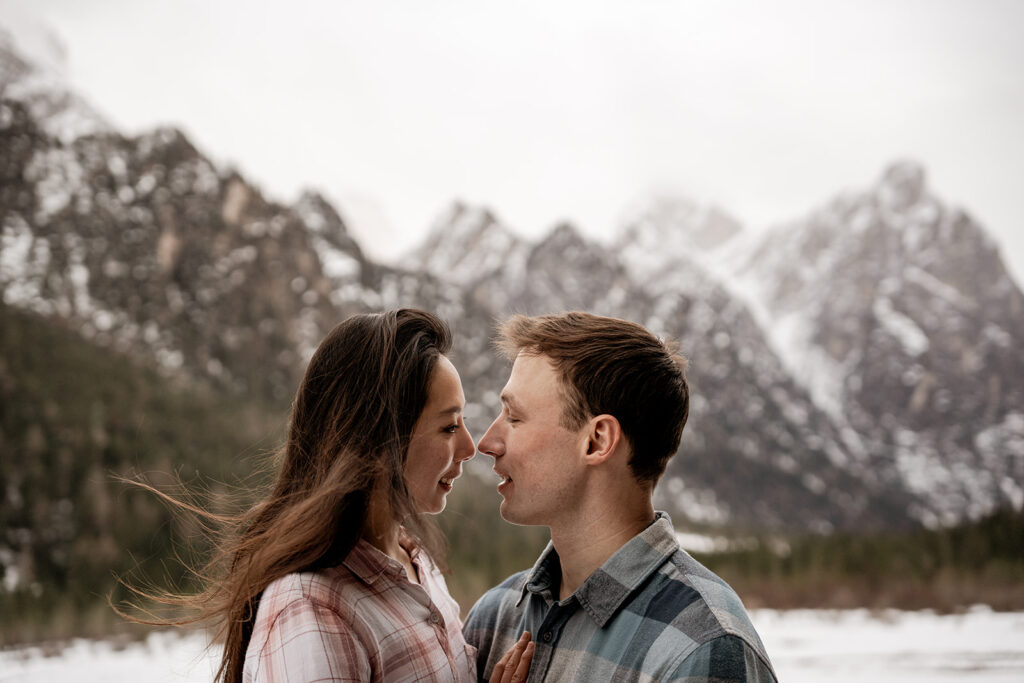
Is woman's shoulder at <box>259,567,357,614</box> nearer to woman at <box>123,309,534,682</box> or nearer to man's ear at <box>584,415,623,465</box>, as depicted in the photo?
woman at <box>123,309,534,682</box>

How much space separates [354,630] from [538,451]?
0.37m

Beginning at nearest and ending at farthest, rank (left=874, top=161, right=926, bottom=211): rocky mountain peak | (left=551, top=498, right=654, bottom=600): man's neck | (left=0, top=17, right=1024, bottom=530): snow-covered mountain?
(left=551, top=498, right=654, bottom=600): man's neck < (left=0, top=17, right=1024, bottom=530): snow-covered mountain < (left=874, top=161, right=926, bottom=211): rocky mountain peak

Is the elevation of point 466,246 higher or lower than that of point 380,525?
lower

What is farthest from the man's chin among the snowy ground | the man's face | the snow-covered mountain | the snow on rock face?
the snow-covered mountain

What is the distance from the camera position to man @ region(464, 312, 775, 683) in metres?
1.10

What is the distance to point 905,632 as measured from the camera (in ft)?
16.3

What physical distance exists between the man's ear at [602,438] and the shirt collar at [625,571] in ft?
0.41

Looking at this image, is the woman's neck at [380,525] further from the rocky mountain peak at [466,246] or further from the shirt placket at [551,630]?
the rocky mountain peak at [466,246]

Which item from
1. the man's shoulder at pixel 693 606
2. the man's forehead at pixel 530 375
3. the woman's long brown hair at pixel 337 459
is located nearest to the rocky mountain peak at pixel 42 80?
the woman's long brown hair at pixel 337 459

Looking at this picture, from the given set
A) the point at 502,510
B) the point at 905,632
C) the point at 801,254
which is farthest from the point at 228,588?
the point at 801,254

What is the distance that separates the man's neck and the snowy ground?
10.9 feet

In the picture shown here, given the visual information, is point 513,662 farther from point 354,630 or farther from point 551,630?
point 354,630

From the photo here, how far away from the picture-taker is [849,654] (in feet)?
15.0

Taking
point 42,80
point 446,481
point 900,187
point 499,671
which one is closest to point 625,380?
point 446,481
